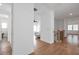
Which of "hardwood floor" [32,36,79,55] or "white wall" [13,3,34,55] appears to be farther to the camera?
"hardwood floor" [32,36,79,55]

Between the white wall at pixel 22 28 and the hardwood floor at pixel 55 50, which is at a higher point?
the white wall at pixel 22 28

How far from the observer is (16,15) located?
3.22 m

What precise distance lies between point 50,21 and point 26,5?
9.53 ft

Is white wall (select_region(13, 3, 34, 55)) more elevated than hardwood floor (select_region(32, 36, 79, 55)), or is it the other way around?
white wall (select_region(13, 3, 34, 55))

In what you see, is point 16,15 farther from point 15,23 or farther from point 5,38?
point 5,38

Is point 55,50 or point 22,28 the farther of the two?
point 55,50

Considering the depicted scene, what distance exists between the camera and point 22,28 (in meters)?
3.46

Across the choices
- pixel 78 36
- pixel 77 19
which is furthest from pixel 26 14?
pixel 78 36

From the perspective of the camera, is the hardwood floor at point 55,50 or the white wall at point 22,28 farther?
the hardwood floor at point 55,50

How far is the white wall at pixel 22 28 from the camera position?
3.21 m

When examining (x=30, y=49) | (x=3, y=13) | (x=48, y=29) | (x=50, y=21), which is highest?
(x=3, y=13)

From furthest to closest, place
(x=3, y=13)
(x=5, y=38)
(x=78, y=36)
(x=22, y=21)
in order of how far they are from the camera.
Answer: (x=78, y=36) → (x=5, y=38) → (x=3, y=13) → (x=22, y=21)

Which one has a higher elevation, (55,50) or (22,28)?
(22,28)

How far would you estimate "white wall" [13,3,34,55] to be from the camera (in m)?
3.21
